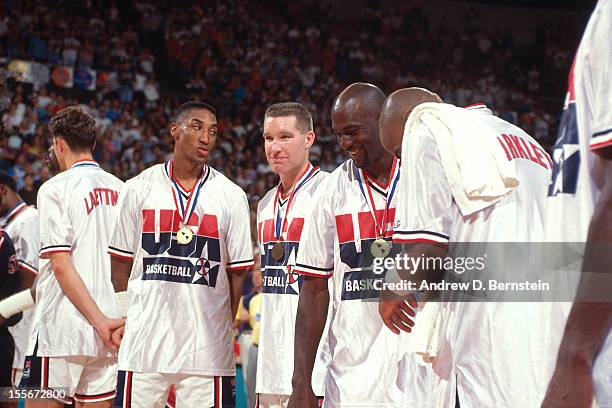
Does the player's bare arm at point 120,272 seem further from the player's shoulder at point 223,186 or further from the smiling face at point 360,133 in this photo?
the smiling face at point 360,133

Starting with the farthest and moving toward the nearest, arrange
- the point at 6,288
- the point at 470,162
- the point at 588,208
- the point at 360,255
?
the point at 6,288 → the point at 360,255 → the point at 470,162 → the point at 588,208

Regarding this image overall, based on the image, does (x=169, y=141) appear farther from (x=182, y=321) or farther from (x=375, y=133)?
(x=375, y=133)

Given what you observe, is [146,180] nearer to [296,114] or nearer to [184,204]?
[184,204]

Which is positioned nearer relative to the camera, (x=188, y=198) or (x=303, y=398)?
(x=303, y=398)

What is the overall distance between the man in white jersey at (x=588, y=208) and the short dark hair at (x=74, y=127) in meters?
4.66

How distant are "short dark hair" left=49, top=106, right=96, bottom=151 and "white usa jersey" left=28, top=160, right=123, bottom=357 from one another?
216 millimetres

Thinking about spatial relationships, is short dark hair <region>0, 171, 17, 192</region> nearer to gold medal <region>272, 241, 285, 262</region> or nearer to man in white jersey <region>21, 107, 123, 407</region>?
man in white jersey <region>21, 107, 123, 407</region>

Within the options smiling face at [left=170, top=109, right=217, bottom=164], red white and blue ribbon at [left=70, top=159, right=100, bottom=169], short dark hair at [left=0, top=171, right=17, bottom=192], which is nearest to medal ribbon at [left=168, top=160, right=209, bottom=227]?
smiling face at [left=170, top=109, right=217, bottom=164]

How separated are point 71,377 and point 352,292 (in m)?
2.74

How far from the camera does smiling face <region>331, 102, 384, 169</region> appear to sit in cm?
412

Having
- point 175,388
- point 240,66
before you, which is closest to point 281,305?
point 175,388

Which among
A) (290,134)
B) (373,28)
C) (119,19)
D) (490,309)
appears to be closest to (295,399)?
(490,309)

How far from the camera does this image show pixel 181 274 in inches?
205

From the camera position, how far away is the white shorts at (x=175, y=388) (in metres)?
5.05
